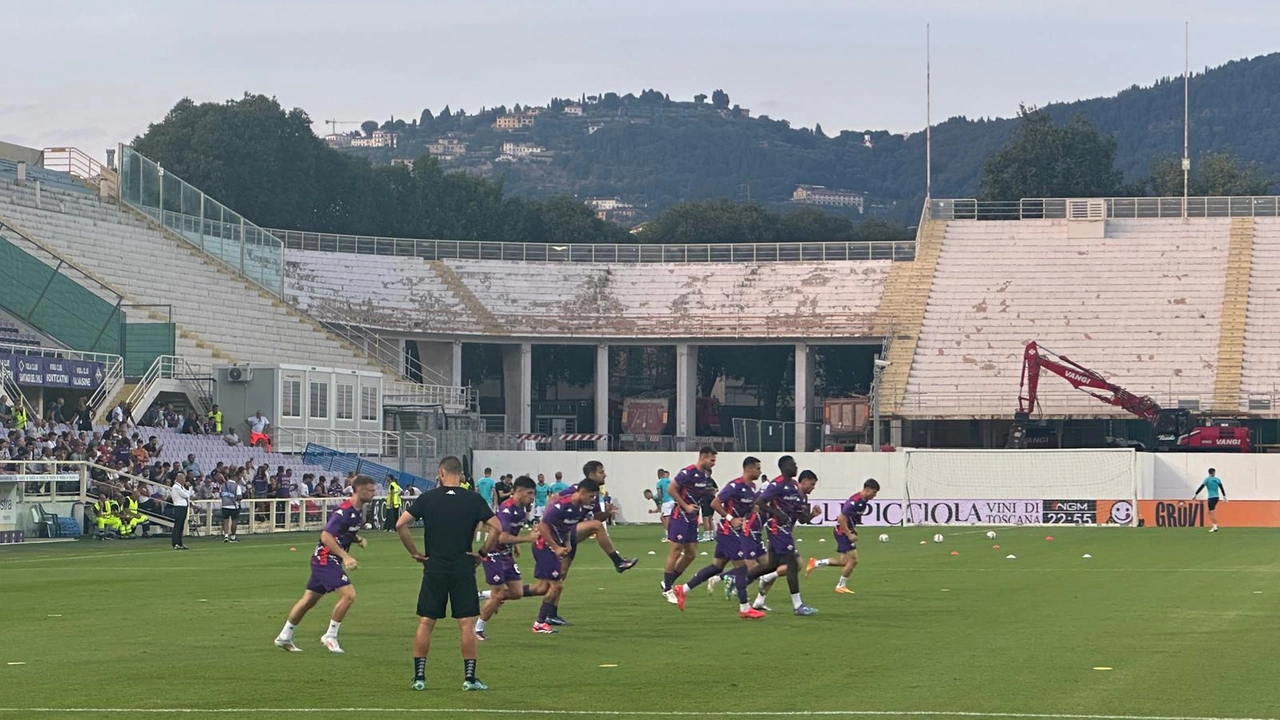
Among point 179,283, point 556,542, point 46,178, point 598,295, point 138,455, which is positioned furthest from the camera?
point 598,295

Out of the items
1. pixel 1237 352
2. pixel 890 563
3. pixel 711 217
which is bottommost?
pixel 890 563

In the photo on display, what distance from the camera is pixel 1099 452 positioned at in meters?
54.5

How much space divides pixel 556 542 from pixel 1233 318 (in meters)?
59.5

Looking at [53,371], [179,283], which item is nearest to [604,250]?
[179,283]

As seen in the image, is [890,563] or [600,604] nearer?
[600,604]

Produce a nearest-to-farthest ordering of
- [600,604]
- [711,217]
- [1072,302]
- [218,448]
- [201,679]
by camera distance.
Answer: [201,679], [600,604], [218,448], [1072,302], [711,217]

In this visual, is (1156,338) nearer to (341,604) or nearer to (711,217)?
(711,217)

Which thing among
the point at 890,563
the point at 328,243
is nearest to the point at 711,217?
the point at 328,243

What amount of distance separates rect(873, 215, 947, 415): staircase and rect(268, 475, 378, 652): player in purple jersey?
186ft

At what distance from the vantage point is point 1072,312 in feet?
252

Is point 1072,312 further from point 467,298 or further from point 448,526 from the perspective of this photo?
point 448,526

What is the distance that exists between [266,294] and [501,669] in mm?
57096

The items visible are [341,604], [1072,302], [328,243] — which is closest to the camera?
[341,604]

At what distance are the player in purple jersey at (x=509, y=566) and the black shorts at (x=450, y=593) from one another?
407 cm
